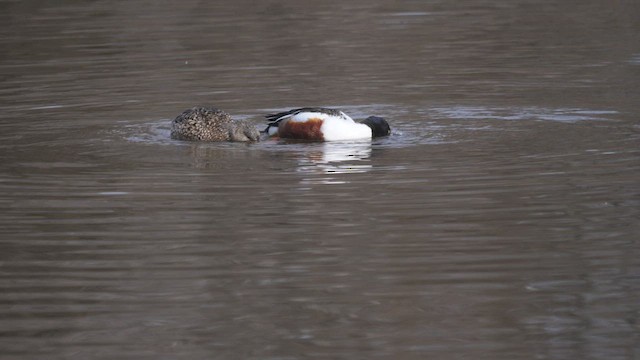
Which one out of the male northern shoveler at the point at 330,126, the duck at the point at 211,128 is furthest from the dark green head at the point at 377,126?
the duck at the point at 211,128

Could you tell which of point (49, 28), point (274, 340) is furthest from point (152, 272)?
point (49, 28)

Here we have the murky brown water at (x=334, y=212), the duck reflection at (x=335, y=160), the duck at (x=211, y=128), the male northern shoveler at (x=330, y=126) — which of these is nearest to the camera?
the murky brown water at (x=334, y=212)

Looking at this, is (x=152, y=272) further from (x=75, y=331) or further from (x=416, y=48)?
(x=416, y=48)

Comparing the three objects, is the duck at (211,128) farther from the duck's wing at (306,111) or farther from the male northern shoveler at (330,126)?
the male northern shoveler at (330,126)

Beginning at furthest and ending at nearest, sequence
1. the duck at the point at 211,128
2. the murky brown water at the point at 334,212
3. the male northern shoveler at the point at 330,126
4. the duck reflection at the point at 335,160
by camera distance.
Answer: the duck at the point at 211,128 < the male northern shoveler at the point at 330,126 < the duck reflection at the point at 335,160 < the murky brown water at the point at 334,212

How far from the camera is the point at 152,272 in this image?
8.17 meters

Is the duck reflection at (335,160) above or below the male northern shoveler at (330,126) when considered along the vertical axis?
below

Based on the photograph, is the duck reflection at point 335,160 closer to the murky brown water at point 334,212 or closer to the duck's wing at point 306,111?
the murky brown water at point 334,212

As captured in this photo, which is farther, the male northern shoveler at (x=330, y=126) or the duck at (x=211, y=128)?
the duck at (x=211, y=128)

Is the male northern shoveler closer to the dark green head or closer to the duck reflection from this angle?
the dark green head

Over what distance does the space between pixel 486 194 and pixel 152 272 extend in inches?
111

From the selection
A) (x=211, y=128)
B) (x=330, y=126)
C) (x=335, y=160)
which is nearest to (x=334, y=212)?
(x=335, y=160)

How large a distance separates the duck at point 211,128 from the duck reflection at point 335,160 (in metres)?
0.79

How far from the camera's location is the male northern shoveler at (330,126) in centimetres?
1253
